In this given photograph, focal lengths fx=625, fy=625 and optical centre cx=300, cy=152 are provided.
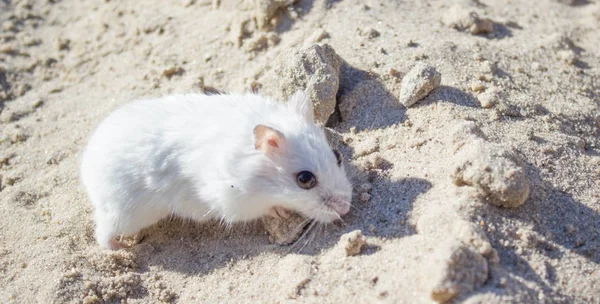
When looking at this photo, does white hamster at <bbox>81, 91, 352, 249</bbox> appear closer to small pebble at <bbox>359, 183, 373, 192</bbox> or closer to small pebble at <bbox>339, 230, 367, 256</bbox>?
small pebble at <bbox>359, 183, 373, 192</bbox>

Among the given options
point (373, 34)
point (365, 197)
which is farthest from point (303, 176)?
point (373, 34)

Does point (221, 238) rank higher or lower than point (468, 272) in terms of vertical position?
lower

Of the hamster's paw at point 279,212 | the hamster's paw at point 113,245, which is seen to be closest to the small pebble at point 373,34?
the hamster's paw at point 279,212

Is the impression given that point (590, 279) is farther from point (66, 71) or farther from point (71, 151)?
point (66, 71)

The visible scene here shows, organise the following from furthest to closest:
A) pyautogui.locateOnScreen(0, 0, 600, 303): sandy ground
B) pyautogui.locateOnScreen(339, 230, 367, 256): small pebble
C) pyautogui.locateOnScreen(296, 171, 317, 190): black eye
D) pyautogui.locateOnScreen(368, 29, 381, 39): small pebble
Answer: pyautogui.locateOnScreen(368, 29, 381, 39): small pebble
pyautogui.locateOnScreen(296, 171, 317, 190): black eye
pyautogui.locateOnScreen(339, 230, 367, 256): small pebble
pyautogui.locateOnScreen(0, 0, 600, 303): sandy ground

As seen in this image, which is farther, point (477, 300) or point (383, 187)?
point (383, 187)

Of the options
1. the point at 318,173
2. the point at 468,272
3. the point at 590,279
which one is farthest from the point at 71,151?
the point at 590,279

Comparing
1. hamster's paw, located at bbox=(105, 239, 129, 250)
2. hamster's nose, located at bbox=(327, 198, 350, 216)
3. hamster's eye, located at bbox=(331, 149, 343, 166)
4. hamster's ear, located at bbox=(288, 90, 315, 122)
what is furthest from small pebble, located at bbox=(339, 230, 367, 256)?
hamster's paw, located at bbox=(105, 239, 129, 250)

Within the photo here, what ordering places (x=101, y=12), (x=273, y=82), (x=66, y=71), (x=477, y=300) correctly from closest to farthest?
(x=477, y=300), (x=273, y=82), (x=66, y=71), (x=101, y=12)
